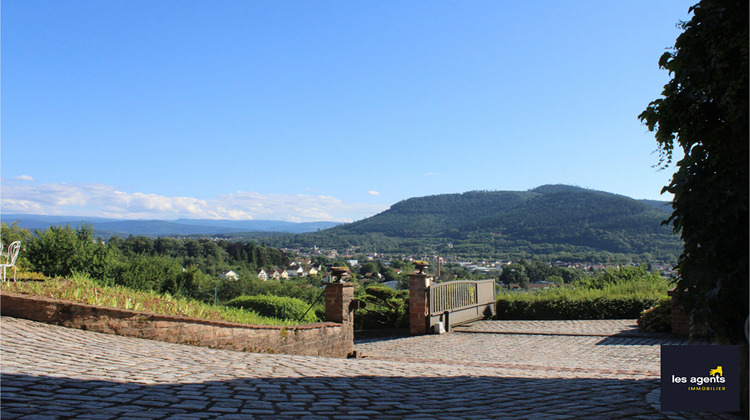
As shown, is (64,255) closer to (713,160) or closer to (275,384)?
(275,384)

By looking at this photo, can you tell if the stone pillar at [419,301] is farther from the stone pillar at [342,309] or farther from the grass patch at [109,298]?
the grass patch at [109,298]

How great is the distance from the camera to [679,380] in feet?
11.6

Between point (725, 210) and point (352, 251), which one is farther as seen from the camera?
point (352, 251)

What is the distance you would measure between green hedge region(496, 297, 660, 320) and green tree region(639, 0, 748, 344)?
10896mm

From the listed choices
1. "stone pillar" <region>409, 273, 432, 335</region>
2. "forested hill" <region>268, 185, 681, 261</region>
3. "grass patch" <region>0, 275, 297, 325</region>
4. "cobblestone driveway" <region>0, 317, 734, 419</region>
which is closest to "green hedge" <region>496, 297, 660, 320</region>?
"stone pillar" <region>409, 273, 432, 335</region>

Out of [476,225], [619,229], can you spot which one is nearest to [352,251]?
[476,225]

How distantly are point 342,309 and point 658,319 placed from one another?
716 cm

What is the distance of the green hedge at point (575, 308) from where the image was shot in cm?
1374

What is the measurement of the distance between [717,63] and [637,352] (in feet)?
22.3

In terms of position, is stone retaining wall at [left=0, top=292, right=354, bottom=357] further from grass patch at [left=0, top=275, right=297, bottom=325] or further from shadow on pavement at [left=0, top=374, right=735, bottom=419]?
shadow on pavement at [left=0, top=374, right=735, bottom=419]

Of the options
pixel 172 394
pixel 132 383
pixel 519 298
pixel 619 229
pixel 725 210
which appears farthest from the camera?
pixel 619 229

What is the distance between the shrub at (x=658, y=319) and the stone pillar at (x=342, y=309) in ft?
Answer: 22.1

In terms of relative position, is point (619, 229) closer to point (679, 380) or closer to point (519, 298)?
point (519, 298)

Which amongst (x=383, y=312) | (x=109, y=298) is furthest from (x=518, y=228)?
(x=109, y=298)
